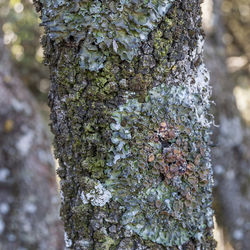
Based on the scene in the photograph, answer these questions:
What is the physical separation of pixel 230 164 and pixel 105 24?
2.96m

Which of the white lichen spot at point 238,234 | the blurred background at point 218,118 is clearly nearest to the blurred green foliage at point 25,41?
the blurred background at point 218,118

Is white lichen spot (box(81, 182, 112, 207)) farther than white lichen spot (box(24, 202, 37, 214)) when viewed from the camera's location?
No

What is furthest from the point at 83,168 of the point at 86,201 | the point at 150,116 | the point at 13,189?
the point at 13,189

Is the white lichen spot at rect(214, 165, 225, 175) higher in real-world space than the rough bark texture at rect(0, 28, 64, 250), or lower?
higher

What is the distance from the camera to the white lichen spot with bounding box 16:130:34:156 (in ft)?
9.43

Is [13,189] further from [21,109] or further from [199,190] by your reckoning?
[199,190]

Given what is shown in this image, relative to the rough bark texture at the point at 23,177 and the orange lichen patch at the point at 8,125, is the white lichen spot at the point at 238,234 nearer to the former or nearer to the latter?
the rough bark texture at the point at 23,177

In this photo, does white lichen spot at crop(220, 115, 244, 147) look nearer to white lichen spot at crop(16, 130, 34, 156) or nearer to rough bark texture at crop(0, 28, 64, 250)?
rough bark texture at crop(0, 28, 64, 250)

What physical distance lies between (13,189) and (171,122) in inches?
83.6

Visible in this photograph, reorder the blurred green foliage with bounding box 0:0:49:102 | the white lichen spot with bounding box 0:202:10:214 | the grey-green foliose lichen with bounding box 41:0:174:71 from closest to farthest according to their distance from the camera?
the grey-green foliose lichen with bounding box 41:0:174:71
the white lichen spot with bounding box 0:202:10:214
the blurred green foliage with bounding box 0:0:49:102

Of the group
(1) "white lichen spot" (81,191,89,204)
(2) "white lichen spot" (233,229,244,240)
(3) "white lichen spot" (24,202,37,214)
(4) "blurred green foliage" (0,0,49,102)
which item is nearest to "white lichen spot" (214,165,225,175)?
(2) "white lichen spot" (233,229,244,240)

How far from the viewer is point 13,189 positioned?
284 cm

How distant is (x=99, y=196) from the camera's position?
1027 millimetres

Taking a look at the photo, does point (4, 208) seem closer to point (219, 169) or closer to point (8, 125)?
point (8, 125)
